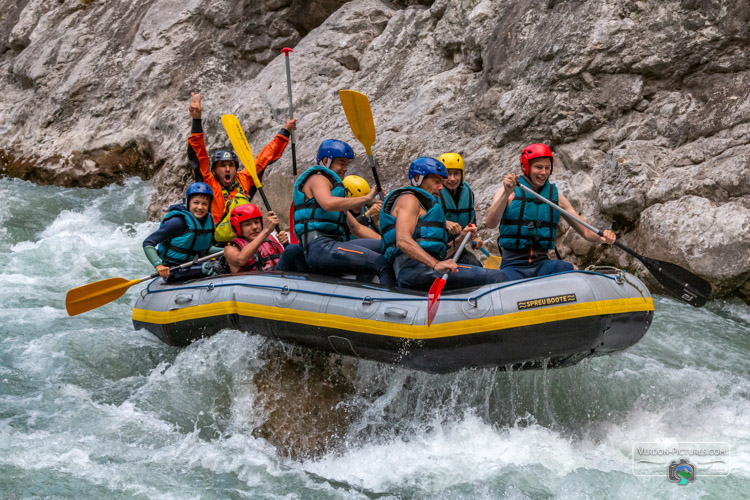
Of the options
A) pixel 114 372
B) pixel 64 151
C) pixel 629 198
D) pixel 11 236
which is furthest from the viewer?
pixel 64 151

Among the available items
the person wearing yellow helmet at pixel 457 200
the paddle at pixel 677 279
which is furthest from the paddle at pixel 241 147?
the paddle at pixel 677 279

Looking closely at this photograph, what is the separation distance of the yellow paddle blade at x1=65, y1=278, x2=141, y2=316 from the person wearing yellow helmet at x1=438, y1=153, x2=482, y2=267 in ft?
8.70

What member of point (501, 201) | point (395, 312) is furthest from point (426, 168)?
point (395, 312)

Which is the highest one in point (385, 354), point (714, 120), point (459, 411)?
point (714, 120)

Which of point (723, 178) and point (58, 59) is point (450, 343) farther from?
point (58, 59)

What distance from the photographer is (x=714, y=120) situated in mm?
7477

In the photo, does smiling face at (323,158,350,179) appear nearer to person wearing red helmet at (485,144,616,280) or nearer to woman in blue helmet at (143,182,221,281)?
person wearing red helmet at (485,144,616,280)

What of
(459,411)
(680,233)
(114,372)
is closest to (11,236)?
(114,372)

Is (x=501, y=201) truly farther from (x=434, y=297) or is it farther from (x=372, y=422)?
(x=372, y=422)

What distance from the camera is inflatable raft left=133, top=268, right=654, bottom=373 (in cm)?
465

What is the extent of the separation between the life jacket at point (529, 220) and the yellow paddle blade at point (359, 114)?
5.58 feet

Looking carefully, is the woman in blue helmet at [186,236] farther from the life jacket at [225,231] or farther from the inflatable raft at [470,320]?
the inflatable raft at [470,320]

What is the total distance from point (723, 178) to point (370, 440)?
13.8ft

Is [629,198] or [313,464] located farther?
[629,198]
